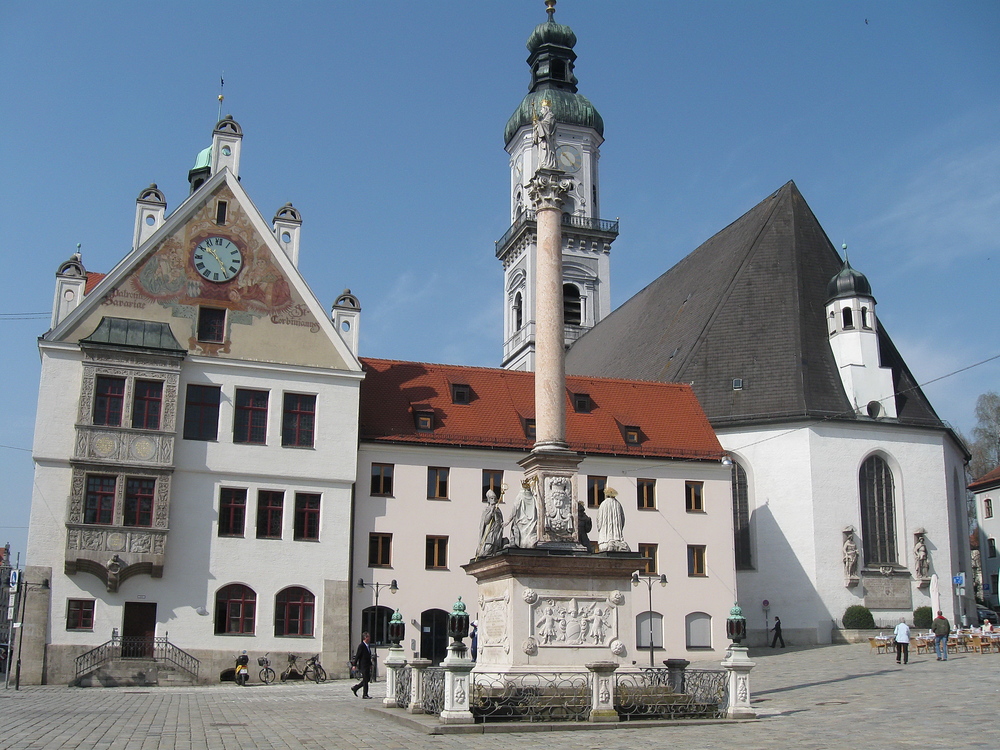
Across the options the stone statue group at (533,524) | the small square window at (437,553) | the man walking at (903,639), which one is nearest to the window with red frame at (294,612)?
the small square window at (437,553)

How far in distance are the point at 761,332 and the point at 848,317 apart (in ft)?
11.6

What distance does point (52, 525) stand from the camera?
Result: 96.9 feet

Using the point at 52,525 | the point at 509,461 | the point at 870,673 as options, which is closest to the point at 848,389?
the point at 509,461

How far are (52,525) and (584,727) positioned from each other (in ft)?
65.5

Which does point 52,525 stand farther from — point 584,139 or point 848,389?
point 584,139

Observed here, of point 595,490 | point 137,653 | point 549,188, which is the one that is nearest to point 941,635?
point 595,490

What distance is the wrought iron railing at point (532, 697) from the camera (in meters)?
15.7

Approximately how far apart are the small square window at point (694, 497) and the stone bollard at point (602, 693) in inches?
822

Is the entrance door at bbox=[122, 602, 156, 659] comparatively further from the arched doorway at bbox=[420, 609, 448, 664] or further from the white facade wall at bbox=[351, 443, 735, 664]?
the arched doorway at bbox=[420, 609, 448, 664]

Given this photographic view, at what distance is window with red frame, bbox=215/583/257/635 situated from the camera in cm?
3045

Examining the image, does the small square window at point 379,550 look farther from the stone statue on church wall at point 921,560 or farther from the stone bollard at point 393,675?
the stone statue on church wall at point 921,560

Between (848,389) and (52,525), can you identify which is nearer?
(52,525)

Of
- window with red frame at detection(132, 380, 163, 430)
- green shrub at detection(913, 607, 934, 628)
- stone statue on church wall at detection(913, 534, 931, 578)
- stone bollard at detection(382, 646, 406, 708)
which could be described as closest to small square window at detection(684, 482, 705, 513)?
stone statue on church wall at detection(913, 534, 931, 578)

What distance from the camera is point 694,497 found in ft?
121
